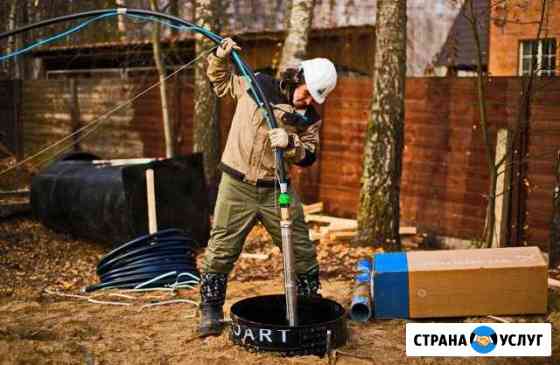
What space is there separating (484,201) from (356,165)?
7.77 feet

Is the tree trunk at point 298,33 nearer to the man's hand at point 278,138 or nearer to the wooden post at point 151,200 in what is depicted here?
the wooden post at point 151,200

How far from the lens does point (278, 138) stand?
484cm

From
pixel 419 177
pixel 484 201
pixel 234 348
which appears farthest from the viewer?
pixel 419 177

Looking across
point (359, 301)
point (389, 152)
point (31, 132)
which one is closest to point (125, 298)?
point (359, 301)

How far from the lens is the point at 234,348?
500cm

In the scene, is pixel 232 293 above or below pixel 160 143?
below

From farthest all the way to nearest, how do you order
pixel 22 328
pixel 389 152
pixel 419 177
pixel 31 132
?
pixel 31 132
pixel 419 177
pixel 389 152
pixel 22 328

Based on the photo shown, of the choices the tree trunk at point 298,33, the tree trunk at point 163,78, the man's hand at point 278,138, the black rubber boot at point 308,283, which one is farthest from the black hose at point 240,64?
the tree trunk at point 163,78

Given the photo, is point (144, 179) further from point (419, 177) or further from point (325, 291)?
point (419, 177)

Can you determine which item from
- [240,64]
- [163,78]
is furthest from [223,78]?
[163,78]

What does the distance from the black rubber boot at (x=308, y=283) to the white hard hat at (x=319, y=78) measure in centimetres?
132

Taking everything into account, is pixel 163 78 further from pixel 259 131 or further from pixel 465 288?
pixel 465 288

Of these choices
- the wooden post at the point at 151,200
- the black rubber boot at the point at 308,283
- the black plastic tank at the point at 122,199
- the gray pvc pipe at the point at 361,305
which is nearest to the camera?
the black rubber boot at the point at 308,283

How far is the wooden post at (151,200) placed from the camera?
28.2 ft
